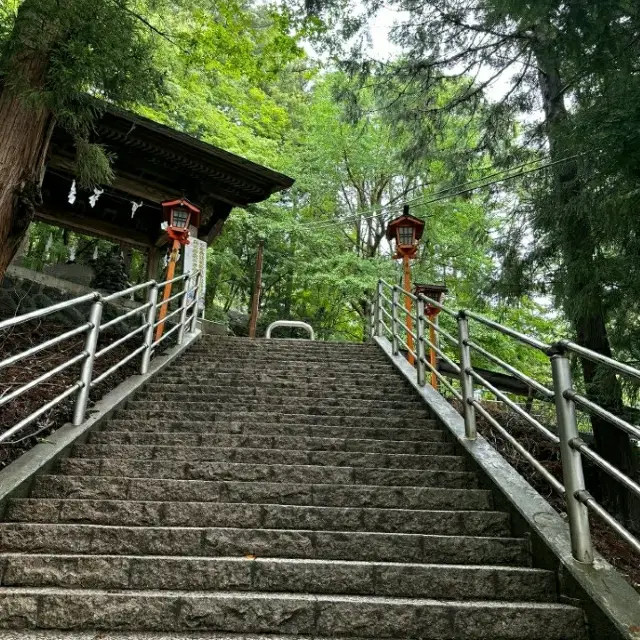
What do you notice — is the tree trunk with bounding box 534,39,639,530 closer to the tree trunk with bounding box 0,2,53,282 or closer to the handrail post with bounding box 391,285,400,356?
the handrail post with bounding box 391,285,400,356

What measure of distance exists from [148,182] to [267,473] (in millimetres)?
7070

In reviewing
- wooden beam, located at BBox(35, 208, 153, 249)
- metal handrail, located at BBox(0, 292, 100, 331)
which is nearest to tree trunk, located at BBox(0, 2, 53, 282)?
metal handrail, located at BBox(0, 292, 100, 331)

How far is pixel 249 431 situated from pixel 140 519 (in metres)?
1.49

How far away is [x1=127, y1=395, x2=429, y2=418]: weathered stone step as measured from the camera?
487 centimetres

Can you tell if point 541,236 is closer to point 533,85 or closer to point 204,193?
point 533,85

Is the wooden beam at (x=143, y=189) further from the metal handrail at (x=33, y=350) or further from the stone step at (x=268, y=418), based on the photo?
the metal handrail at (x=33, y=350)

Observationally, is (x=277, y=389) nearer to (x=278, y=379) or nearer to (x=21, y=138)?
(x=278, y=379)

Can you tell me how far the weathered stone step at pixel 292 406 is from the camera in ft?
16.0

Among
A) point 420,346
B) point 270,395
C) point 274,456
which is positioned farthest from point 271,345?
point 274,456

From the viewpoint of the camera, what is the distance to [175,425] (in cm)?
433

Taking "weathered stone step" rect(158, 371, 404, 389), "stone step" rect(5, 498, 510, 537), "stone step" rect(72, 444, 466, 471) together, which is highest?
"weathered stone step" rect(158, 371, 404, 389)

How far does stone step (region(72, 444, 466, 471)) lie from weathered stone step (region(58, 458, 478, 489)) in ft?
0.65

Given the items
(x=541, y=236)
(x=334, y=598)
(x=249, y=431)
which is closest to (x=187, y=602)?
(x=334, y=598)

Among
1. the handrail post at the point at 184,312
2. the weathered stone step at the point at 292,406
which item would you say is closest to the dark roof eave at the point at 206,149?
the handrail post at the point at 184,312
